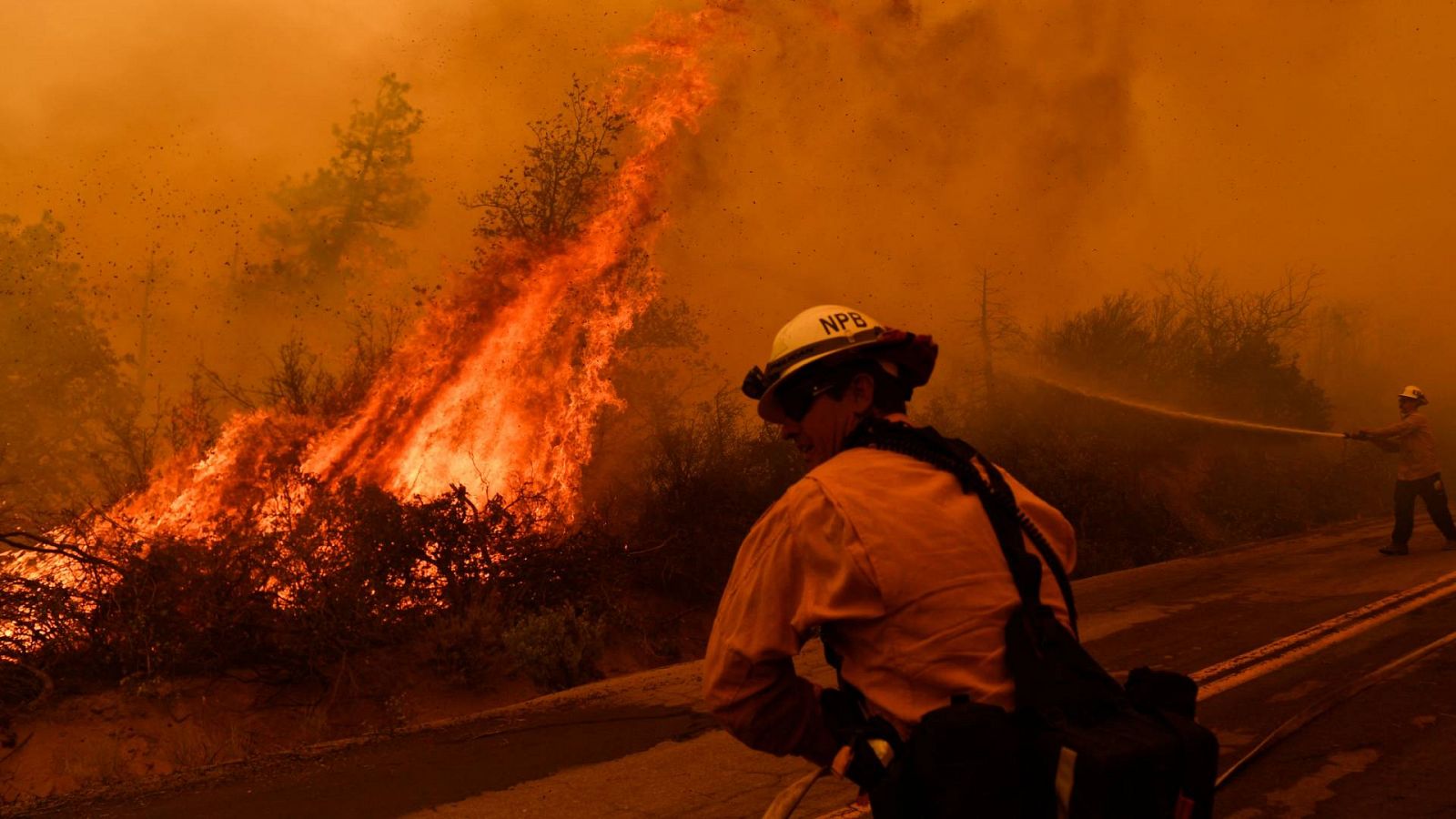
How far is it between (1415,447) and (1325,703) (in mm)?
7995

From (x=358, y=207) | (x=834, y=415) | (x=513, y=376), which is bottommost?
(x=834, y=415)

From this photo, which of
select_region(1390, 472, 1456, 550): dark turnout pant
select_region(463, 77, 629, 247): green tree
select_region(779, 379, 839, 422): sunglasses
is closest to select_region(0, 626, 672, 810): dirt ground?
select_region(779, 379, 839, 422): sunglasses

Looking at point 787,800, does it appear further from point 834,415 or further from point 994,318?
point 994,318

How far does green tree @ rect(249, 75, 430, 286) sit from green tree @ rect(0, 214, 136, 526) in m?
5.22

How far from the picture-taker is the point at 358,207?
24906 millimetres

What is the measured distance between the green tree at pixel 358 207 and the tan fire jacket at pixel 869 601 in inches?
974

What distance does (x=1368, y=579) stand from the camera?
414 inches

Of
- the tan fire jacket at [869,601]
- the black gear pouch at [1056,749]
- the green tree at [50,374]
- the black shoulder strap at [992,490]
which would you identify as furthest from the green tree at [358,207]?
the black gear pouch at [1056,749]

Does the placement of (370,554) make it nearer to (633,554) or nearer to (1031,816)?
(633,554)

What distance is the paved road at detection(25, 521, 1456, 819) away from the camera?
4.82m

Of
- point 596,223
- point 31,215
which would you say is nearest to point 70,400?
point 31,215

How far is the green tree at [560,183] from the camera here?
14.4 meters

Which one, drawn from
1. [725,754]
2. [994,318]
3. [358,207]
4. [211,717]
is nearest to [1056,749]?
[725,754]

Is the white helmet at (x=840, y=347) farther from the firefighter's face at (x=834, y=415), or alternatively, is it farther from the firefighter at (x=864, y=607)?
the firefighter at (x=864, y=607)
